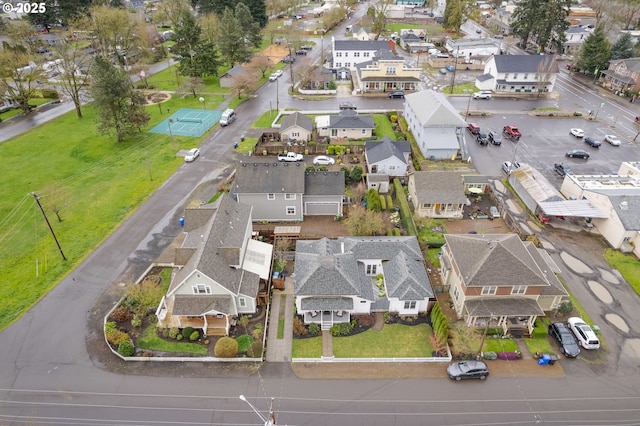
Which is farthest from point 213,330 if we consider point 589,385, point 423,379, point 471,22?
point 471,22

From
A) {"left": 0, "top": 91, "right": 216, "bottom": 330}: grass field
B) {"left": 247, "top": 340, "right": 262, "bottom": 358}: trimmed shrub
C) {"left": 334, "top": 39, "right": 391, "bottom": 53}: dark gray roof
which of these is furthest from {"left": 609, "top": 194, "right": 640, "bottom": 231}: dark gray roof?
{"left": 334, "top": 39, "right": 391, "bottom": 53}: dark gray roof

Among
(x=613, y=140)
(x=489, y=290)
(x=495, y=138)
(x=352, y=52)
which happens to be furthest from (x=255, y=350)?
(x=352, y=52)

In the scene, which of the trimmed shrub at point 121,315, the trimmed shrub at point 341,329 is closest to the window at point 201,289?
the trimmed shrub at point 121,315

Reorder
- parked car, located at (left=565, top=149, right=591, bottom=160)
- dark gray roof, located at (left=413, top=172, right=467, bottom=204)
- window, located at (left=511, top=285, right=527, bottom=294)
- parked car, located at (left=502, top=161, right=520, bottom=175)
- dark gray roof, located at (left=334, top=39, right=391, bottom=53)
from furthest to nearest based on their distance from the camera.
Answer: dark gray roof, located at (left=334, top=39, right=391, bottom=53) < parked car, located at (left=565, top=149, right=591, bottom=160) < parked car, located at (left=502, top=161, right=520, bottom=175) < dark gray roof, located at (left=413, top=172, right=467, bottom=204) < window, located at (left=511, top=285, right=527, bottom=294)

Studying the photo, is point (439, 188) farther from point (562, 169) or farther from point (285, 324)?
point (285, 324)

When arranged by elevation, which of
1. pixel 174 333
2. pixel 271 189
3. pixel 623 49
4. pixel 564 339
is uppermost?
pixel 623 49

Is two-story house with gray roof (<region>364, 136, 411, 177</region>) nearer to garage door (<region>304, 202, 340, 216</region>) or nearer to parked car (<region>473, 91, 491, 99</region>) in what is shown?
garage door (<region>304, 202, 340, 216</region>)
